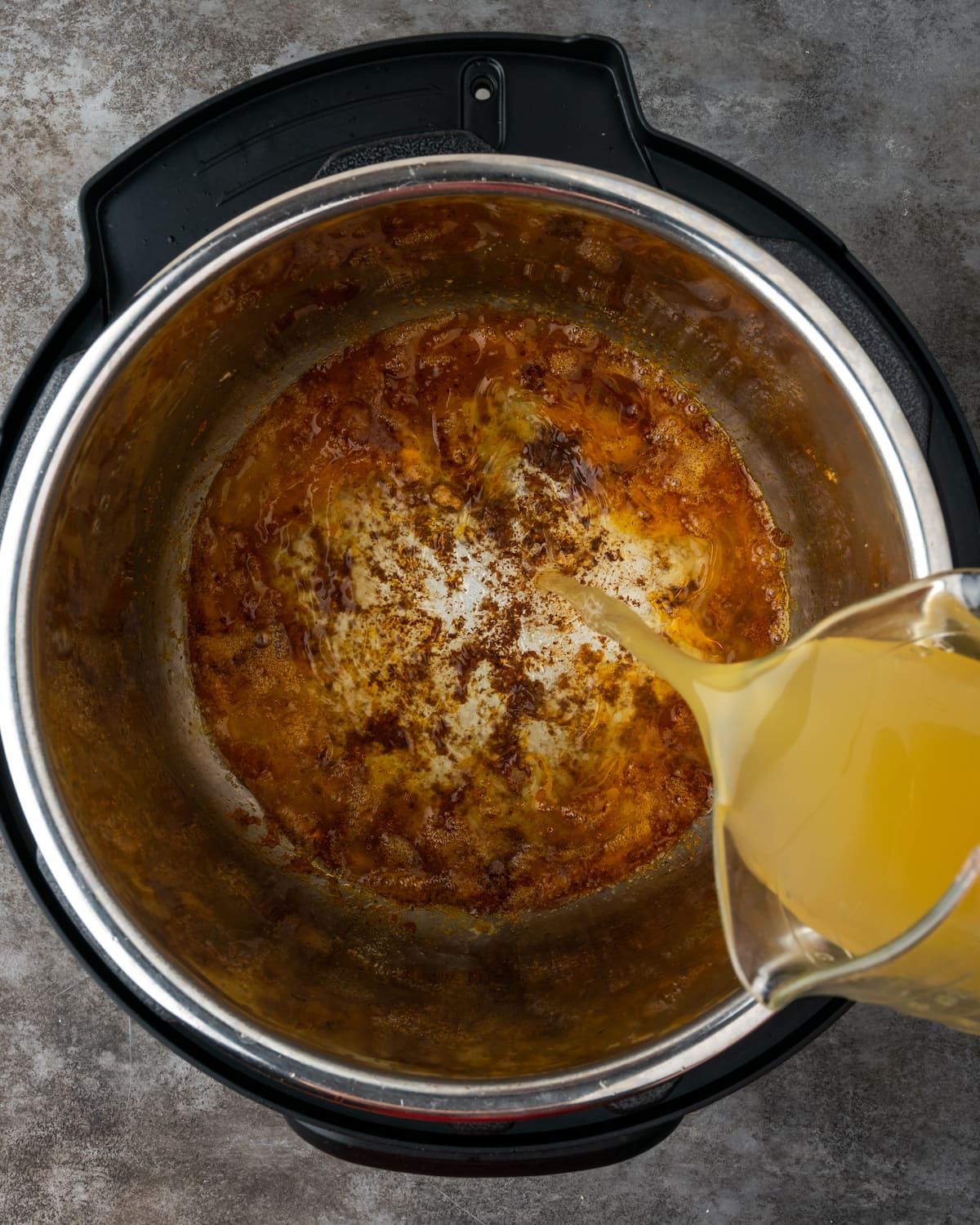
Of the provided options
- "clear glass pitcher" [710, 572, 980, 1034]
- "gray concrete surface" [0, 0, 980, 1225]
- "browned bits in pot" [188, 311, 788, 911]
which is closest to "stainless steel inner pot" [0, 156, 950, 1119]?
"browned bits in pot" [188, 311, 788, 911]

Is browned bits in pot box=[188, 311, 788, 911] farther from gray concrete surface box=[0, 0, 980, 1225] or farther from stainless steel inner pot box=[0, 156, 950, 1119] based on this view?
gray concrete surface box=[0, 0, 980, 1225]

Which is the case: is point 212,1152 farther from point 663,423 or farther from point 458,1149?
point 663,423

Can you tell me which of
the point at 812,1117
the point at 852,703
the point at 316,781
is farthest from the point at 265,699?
the point at 812,1117

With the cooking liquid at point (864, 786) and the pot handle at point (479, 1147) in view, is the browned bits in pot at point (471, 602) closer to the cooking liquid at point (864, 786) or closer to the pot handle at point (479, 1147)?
the pot handle at point (479, 1147)

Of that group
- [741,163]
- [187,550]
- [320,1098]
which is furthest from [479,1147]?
[741,163]

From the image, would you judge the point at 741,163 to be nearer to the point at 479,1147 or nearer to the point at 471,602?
the point at 471,602

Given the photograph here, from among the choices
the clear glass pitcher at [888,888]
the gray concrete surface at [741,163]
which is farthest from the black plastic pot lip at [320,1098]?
the gray concrete surface at [741,163]
